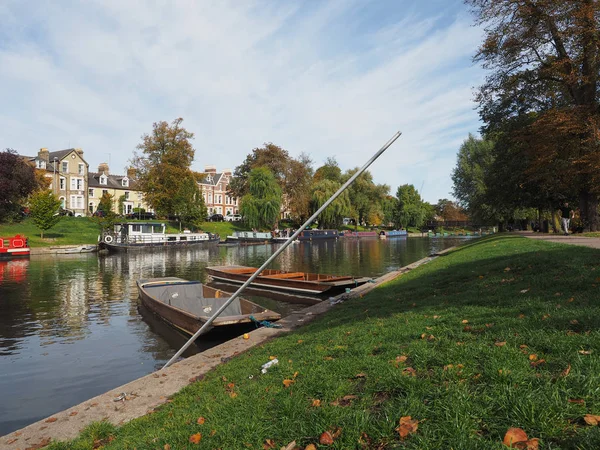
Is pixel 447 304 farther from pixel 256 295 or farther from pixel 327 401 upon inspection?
pixel 256 295

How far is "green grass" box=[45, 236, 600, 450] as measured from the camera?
3205 mm

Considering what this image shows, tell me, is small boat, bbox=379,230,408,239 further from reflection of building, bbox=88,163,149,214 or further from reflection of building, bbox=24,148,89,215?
reflection of building, bbox=24,148,89,215

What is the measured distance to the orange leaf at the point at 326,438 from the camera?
335 centimetres

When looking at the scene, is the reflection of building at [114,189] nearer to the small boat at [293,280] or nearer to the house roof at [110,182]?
the house roof at [110,182]

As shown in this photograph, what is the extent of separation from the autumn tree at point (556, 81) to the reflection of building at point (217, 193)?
248ft

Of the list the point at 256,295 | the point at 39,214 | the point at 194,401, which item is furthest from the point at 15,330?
the point at 39,214

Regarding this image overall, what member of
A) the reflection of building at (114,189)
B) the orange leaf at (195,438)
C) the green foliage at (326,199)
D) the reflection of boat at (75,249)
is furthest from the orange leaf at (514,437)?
the reflection of building at (114,189)

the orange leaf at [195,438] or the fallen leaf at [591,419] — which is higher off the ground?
the fallen leaf at [591,419]

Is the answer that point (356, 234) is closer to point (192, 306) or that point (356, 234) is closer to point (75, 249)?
point (75, 249)

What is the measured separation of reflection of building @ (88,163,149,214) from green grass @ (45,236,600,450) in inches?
2710

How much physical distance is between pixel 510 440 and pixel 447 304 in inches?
203

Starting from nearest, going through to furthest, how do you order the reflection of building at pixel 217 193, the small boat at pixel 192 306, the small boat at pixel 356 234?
1. the small boat at pixel 192 306
2. the small boat at pixel 356 234
3. the reflection of building at pixel 217 193

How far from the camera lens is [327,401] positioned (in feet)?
13.5

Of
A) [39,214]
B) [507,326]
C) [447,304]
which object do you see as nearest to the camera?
[507,326]
